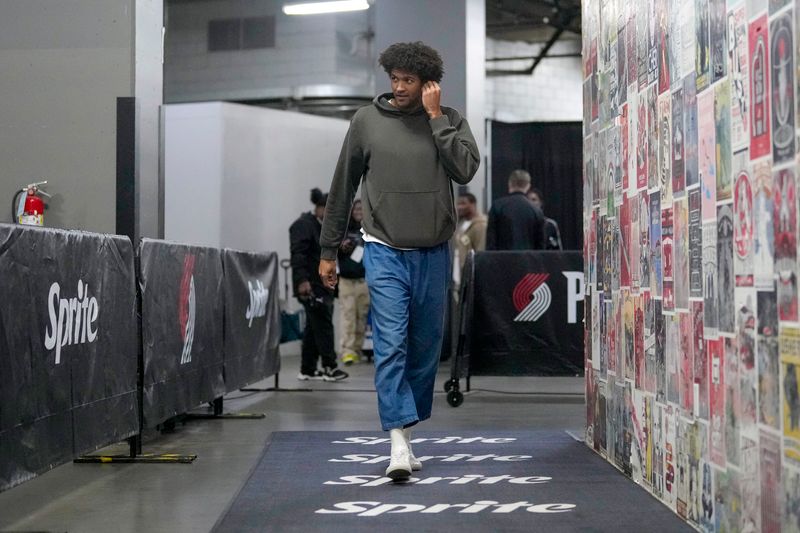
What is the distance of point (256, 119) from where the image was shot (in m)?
12.0

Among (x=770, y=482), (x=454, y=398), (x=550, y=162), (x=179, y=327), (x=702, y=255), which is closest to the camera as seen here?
(x=770, y=482)

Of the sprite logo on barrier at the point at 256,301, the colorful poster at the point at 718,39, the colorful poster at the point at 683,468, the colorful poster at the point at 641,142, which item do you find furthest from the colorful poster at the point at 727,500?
the sprite logo on barrier at the point at 256,301

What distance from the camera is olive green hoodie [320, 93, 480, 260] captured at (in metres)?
4.09

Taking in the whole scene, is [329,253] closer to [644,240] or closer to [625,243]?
[625,243]

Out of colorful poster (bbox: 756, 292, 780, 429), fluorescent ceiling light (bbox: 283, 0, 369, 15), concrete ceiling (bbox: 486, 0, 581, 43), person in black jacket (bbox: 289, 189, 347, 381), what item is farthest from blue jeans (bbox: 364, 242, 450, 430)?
concrete ceiling (bbox: 486, 0, 581, 43)

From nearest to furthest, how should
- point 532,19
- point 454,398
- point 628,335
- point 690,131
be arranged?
point 690,131 → point 628,335 → point 454,398 → point 532,19

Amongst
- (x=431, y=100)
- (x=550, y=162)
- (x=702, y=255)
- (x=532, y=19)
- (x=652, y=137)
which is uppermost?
(x=532, y=19)

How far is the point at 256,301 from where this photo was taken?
7195 millimetres

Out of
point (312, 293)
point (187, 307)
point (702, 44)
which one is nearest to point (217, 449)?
point (187, 307)

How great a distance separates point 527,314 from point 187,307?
258 cm

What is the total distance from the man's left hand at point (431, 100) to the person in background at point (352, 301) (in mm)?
5902

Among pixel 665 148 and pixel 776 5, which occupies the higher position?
pixel 776 5

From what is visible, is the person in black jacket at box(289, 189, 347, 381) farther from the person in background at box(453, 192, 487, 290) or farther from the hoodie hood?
the hoodie hood

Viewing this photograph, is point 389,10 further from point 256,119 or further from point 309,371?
point 309,371
